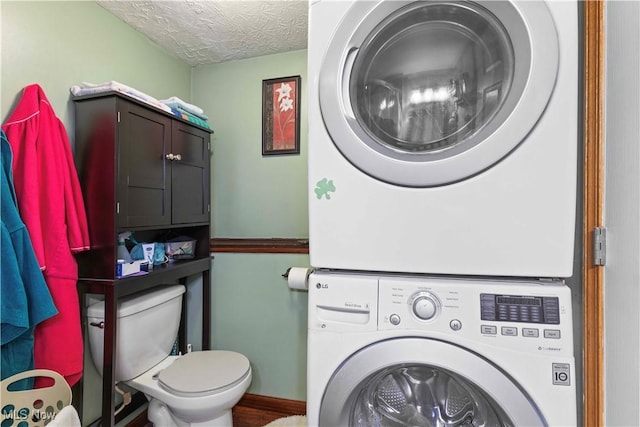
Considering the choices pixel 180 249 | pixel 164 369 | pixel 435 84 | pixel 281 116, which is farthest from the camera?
pixel 281 116

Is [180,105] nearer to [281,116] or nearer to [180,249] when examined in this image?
[281,116]

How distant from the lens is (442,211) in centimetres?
75

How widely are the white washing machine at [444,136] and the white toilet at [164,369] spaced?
0.93 meters

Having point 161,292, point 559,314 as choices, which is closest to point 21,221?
point 161,292

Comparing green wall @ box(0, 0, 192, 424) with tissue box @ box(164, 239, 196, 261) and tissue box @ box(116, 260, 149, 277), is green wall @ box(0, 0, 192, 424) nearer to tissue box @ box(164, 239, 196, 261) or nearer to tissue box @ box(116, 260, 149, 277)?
tissue box @ box(116, 260, 149, 277)

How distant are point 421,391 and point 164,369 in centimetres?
121

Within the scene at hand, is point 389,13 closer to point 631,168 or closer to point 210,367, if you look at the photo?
point 631,168

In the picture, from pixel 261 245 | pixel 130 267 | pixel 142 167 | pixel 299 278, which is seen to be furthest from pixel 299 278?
pixel 142 167

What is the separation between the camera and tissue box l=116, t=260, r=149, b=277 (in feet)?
4.35

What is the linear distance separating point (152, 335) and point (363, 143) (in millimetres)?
1402

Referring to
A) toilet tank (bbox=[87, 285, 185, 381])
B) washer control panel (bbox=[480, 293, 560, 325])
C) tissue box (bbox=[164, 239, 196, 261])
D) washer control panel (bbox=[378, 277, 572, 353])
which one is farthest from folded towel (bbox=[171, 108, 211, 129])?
washer control panel (bbox=[480, 293, 560, 325])

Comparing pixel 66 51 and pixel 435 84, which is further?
pixel 66 51

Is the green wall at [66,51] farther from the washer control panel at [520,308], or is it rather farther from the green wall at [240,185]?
the washer control panel at [520,308]

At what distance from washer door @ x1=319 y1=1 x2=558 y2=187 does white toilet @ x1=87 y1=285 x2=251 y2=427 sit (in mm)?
1177
